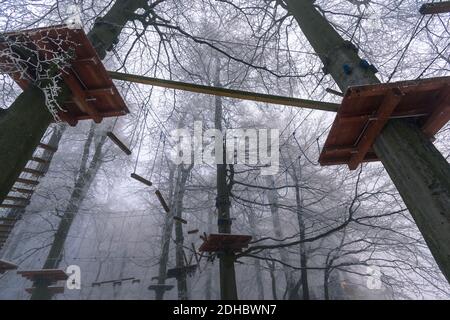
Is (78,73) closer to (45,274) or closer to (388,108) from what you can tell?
(388,108)

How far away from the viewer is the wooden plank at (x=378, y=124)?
8.14ft

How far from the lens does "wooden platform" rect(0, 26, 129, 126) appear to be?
274 centimetres

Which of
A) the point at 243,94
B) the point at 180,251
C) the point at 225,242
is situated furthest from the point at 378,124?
the point at 180,251

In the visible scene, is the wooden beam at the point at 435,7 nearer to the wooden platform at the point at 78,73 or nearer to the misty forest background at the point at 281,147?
the misty forest background at the point at 281,147

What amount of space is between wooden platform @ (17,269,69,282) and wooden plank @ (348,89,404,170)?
31.8 ft

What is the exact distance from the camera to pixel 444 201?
2.23 metres

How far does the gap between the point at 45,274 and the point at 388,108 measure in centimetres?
1127

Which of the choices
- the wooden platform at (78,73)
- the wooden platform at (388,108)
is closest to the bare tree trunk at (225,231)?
the wooden platform at (78,73)

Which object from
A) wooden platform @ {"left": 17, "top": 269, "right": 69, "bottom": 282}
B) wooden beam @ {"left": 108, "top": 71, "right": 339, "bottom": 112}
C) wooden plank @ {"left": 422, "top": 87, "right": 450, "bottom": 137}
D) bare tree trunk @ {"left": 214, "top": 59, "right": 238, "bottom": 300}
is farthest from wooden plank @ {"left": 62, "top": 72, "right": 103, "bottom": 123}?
wooden platform @ {"left": 17, "top": 269, "right": 69, "bottom": 282}

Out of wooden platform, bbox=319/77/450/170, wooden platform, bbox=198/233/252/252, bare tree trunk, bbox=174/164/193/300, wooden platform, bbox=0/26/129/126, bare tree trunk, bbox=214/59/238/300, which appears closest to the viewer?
wooden platform, bbox=319/77/450/170

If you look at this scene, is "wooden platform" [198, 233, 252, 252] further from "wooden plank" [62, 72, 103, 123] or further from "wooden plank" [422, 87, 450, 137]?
"wooden plank" [422, 87, 450, 137]
